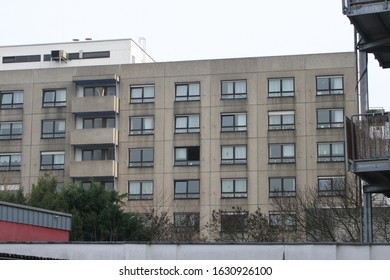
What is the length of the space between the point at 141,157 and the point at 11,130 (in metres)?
10.6

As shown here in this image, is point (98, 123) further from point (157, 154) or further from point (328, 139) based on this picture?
point (328, 139)

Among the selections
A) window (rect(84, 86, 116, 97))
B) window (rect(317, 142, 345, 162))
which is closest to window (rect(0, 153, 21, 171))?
window (rect(84, 86, 116, 97))

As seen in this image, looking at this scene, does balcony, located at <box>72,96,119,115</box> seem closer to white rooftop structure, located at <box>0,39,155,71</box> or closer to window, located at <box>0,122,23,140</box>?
window, located at <box>0,122,23,140</box>

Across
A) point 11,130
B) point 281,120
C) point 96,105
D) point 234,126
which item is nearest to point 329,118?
point 281,120

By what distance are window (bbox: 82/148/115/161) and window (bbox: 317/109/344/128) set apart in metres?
15.6

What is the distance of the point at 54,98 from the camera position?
214ft

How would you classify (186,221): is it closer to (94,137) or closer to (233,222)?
(233,222)

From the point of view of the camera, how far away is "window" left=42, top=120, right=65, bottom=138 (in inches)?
2542

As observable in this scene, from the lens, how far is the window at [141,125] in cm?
6341

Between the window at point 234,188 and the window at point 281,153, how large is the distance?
2696 mm

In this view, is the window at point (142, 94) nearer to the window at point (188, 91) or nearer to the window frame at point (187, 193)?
the window at point (188, 91)

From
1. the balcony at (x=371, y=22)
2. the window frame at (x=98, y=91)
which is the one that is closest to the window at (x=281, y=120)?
the window frame at (x=98, y=91)

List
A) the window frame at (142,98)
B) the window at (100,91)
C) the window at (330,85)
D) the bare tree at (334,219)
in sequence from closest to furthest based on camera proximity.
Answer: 1. the bare tree at (334,219)
2. the window at (330,85)
3. the window frame at (142,98)
4. the window at (100,91)

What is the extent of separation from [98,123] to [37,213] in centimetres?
3704
